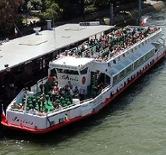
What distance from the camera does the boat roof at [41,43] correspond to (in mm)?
42281

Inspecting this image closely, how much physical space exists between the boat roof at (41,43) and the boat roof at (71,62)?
2.73 m

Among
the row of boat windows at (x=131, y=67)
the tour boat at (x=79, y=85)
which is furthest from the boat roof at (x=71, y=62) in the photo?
the row of boat windows at (x=131, y=67)

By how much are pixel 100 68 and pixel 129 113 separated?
469 cm

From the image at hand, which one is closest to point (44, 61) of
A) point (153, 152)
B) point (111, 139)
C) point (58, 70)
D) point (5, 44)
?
point (5, 44)

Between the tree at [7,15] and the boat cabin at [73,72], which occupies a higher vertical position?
the tree at [7,15]

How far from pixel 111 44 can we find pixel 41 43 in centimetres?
693

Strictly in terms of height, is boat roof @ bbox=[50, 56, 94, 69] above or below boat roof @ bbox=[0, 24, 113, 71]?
below

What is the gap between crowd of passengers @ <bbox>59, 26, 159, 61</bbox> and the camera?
144 feet

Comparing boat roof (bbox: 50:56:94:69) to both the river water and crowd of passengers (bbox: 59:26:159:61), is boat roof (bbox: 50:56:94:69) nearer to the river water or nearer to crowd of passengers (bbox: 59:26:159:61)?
crowd of passengers (bbox: 59:26:159:61)

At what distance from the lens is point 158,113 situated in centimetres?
3972

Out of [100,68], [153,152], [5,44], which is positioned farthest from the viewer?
[5,44]

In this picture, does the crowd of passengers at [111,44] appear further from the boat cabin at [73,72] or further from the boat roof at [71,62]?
the boat cabin at [73,72]

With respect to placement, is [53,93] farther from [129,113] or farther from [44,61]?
[44,61]

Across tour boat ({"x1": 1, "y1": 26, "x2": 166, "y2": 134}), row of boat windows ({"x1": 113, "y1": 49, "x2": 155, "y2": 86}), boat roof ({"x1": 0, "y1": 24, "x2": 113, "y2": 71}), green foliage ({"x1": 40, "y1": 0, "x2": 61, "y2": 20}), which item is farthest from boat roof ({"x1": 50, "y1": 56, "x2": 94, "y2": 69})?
green foliage ({"x1": 40, "y1": 0, "x2": 61, "y2": 20})
